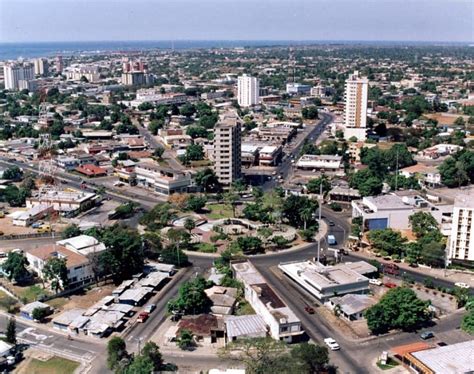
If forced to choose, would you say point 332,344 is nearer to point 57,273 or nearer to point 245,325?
point 245,325

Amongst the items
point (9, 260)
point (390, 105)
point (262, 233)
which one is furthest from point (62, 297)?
point (390, 105)

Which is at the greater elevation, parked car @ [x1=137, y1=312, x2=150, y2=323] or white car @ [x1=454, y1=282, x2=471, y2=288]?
white car @ [x1=454, y1=282, x2=471, y2=288]

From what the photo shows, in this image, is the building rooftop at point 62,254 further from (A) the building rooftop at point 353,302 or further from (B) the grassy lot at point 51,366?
(A) the building rooftop at point 353,302

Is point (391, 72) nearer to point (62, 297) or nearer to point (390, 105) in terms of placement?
point (390, 105)

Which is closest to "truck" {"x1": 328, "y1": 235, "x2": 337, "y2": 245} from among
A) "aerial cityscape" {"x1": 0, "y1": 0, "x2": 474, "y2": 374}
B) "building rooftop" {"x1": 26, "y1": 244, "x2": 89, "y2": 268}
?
"aerial cityscape" {"x1": 0, "y1": 0, "x2": 474, "y2": 374}

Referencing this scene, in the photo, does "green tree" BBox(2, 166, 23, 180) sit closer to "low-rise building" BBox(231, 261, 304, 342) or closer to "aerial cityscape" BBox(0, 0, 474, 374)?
"aerial cityscape" BBox(0, 0, 474, 374)

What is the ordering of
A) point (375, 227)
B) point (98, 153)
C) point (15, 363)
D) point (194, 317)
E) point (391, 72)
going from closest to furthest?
point (15, 363) → point (194, 317) → point (375, 227) → point (98, 153) → point (391, 72)
